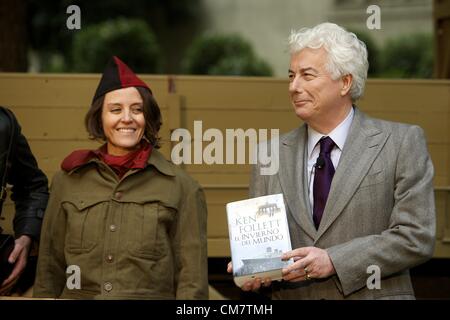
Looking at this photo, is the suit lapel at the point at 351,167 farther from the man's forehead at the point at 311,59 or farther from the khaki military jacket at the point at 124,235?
the khaki military jacket at the point at 124,235

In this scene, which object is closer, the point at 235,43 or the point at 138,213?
the point at 138,213

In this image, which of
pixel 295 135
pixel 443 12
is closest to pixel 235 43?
pixel 443 12

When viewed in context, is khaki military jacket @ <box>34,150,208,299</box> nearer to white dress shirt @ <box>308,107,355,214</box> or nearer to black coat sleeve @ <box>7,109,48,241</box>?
black coat sleeve @ <box>7,109,48,241</box>

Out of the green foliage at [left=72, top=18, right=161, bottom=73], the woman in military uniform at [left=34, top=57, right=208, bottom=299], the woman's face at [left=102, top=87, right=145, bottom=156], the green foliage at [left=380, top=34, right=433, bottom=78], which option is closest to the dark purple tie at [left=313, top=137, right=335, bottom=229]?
the woman in military uniform at [left=34, top=57, right=208, bottom=299]

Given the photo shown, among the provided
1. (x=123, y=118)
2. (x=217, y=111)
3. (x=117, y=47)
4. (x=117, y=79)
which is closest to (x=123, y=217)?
(x=123, y=118)

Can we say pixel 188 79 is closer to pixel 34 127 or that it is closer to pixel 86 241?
pixel 34 127

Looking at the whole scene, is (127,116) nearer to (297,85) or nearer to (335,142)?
(297,85)

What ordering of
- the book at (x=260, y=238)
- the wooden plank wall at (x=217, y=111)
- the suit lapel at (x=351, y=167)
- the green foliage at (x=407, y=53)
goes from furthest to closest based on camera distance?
the green foliage at (x=407, y=53) < the wooden plank wall at (x=217, y=111) < the suit lapel at (x=351, y=167) < the book at (x=260, y=238)

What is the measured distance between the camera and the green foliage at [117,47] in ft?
45.7

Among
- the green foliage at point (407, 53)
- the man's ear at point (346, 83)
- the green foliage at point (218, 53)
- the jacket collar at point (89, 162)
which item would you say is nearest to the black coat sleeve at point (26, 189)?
the jacket collar at point (89, 162)

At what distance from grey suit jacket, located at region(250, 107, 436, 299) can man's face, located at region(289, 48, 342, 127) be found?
Answer: 0.13 meters

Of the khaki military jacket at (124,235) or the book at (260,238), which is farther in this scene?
the khaki military jacket at (124,235)

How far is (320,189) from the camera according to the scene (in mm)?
3012

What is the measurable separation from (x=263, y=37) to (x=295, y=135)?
13239 mm
